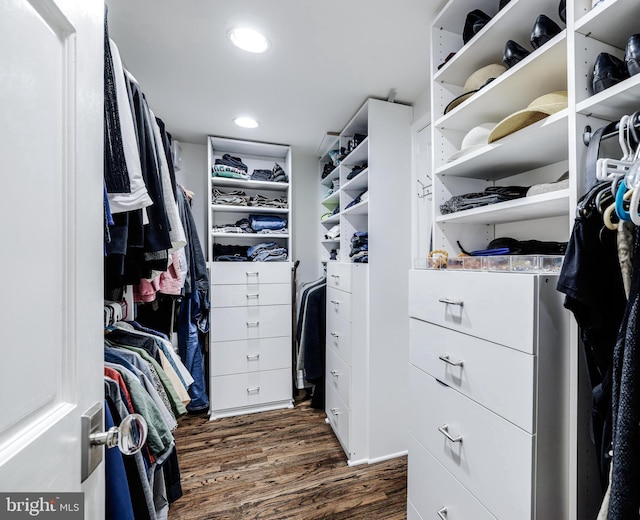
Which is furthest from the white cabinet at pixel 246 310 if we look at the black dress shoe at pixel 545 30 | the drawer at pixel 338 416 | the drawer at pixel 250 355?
the black dress shoe at pixel 545 30

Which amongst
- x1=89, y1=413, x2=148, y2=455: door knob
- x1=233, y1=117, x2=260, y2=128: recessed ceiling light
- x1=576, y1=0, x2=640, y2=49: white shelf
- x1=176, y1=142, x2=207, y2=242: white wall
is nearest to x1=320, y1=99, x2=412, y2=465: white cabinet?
x1=233, y1=117, x2=260, y2=128: recessed ceiling light

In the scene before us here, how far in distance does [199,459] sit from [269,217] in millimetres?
1879

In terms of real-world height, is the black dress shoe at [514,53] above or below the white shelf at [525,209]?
above

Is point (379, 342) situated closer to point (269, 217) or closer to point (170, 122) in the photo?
point (269, 217)

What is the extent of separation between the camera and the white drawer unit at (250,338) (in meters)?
2.37

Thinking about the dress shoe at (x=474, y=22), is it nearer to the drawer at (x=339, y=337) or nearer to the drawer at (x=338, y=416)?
the drawer at (x=339, y=337)

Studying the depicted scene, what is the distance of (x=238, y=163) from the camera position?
8.56 ft

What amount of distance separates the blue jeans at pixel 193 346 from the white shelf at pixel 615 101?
7.50 ft

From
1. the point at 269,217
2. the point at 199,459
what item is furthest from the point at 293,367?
the point at 269,217

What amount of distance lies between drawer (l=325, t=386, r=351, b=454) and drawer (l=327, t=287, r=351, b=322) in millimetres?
572

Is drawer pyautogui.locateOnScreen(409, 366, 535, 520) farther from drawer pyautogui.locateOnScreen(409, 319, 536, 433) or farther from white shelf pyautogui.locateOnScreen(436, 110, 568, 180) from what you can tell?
white shelf pyautogui.locateOnScreen(436, 110, 568, 180)

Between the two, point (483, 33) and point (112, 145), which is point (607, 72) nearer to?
point (483, 33)

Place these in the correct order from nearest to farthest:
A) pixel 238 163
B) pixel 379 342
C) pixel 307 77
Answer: pixel 307 77
pixel 379 342
pixel 238 163

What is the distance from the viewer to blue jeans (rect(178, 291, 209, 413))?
227 centimetres
